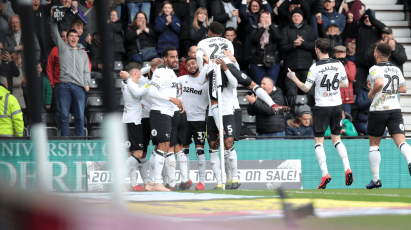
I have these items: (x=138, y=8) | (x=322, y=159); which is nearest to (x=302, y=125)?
(x=322, y=159)

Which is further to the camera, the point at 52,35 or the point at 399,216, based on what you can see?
the point at 399,216

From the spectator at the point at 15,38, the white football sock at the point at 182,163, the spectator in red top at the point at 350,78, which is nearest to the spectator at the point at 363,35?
the spectator in red top at the point at 350,78

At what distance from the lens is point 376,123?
8.50 m

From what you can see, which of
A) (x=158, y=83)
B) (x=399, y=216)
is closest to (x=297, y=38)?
(x=158, y=83)

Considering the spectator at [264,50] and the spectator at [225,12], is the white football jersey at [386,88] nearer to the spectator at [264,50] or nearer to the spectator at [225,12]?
the spectator at [264,50]

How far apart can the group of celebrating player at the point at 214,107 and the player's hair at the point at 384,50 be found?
2 cm

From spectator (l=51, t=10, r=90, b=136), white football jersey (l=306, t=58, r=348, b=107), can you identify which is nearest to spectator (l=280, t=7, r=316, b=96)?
white football jersey (l=306, t=58, r=348, b=107)

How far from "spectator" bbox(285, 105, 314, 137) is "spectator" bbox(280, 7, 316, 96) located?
110 cm

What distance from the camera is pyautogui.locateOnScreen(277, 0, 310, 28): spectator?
1336cm

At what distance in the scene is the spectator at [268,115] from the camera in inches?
437

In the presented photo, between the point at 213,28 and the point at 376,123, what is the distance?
3372 mm

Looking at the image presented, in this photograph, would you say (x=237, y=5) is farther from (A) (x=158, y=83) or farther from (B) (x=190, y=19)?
(A) (x=158, y=83)

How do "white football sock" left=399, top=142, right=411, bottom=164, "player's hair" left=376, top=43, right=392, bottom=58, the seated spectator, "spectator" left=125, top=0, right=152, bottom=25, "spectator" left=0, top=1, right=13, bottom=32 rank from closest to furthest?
"spectator" left=0, top=1, right=13, bottom=32, "white football sock" left=399, top=142, right=411, bottom=164, "player's hair" left=376, top=43, right=392, bottom=58, the seated spectator, "spectator" left=125, top=0, right=152, bottom=25

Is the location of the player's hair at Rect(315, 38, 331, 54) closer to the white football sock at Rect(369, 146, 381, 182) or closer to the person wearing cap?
the white football sock at Rect(369, 146, 381, 182)
